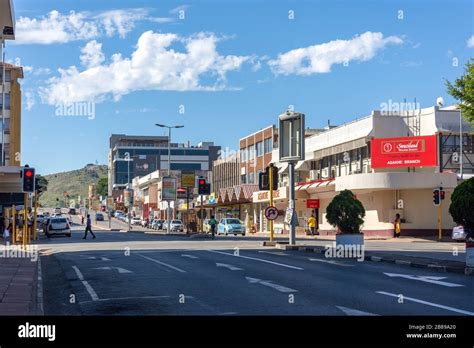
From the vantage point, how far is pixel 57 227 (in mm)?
57406

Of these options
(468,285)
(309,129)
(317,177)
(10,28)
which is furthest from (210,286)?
(309,129)

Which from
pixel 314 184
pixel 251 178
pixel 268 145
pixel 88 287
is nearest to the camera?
pixel 88 287

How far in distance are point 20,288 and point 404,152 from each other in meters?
40.9

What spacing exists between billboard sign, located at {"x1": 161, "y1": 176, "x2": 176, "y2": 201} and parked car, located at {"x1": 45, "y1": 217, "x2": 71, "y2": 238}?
27154 millimetres

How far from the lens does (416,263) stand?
891 inches

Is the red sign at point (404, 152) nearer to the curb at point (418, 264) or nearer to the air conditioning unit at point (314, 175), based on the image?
the air conditioning unit at point (314, 175)

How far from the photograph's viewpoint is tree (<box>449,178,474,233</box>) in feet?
66.7

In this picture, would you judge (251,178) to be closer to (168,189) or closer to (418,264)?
(168,189)

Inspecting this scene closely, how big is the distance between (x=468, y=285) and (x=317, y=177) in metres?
51.7

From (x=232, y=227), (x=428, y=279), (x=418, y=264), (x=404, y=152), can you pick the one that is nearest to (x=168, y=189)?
(x=232, y=227)

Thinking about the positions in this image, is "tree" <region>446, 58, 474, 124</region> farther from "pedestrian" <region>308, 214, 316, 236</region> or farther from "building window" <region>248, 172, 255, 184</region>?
"building window" <region>248, 172, 255, 184</region>

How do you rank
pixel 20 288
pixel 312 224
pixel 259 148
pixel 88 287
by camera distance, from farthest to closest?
pixel 259 148 < pixel 312 224 < pixel 88 287 < pixel 20 288
